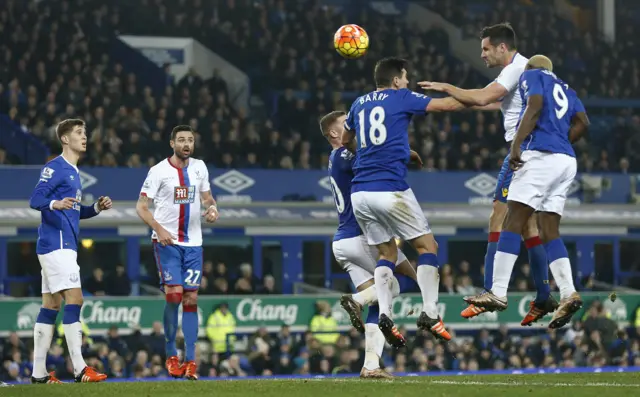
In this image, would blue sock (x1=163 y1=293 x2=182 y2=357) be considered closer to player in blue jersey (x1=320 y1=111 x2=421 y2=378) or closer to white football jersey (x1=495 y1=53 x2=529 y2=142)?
player in blue jersey (x1=320 y1=111 x2=421 y2=378)

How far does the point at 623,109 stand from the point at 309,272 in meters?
10.4

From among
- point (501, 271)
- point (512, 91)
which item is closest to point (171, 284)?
point (501, 271)

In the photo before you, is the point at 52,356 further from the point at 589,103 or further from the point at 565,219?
the point at 589,103

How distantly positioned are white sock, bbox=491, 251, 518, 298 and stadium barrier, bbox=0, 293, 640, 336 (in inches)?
345

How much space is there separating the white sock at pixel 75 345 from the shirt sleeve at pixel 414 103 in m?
4.00

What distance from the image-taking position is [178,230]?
13.2m

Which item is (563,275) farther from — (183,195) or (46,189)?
(46,189)

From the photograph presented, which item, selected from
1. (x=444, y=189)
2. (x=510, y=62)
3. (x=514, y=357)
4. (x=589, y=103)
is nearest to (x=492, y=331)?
(x=514, y=357)

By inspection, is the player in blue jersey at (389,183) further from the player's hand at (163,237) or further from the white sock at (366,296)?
the player's hand at (163,237)

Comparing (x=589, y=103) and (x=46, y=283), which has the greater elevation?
(x=589, y=103)

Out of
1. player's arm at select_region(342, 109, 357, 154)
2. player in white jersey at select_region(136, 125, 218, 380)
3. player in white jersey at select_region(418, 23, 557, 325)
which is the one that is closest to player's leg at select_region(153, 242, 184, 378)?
player in white jersey at select_region(136, 125, 218, 380)

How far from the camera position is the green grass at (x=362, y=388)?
9.96 metres

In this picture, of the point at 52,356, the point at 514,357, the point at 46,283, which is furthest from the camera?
the point at 514,357

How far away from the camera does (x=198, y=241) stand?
13.4m
